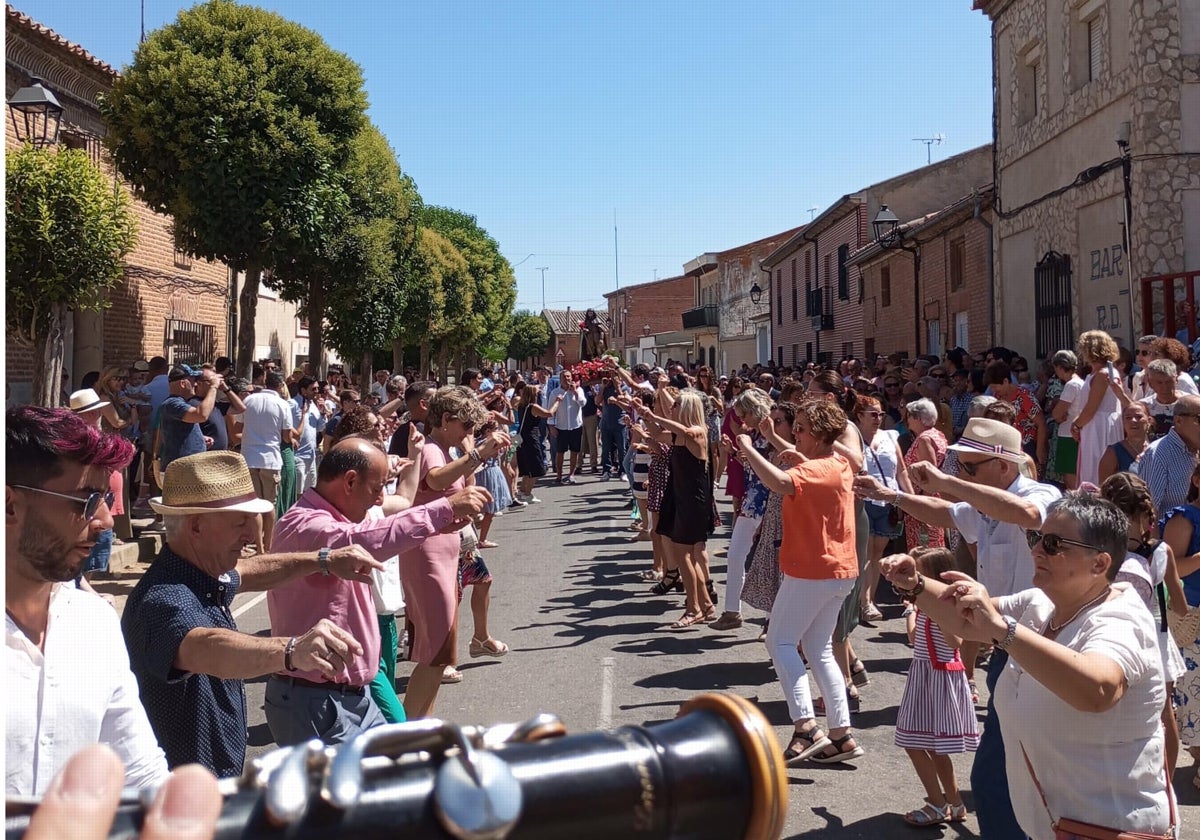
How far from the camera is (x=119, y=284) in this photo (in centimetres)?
1944

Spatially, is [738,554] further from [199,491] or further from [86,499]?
[86,499]

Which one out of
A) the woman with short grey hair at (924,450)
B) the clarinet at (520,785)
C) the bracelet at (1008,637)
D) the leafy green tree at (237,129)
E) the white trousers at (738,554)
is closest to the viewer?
the clarinet at (520,785)

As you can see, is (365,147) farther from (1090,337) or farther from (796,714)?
(796,714)

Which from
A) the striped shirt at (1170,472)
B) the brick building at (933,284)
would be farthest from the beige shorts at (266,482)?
the brick building at (933,284)

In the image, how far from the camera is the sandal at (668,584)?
10406 millimetres

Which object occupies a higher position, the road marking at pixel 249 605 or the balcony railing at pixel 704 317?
the balcony railing at pixel 704 317

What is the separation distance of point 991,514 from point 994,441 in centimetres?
40

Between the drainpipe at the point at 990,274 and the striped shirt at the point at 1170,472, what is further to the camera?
the drainpipe at the point at 990,274

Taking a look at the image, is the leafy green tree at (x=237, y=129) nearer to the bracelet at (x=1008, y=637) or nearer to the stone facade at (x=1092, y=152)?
the stone facade at (x=1092, y=152)

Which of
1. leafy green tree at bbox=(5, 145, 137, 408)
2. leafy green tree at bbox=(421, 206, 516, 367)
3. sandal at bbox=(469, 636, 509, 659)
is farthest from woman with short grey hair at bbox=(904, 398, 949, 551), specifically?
leafy green tree at bbox=(421, 206, 516, 367)

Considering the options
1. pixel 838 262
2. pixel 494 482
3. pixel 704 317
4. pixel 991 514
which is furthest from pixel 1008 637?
pixel 704 317

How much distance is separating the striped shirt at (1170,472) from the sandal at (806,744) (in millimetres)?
2327

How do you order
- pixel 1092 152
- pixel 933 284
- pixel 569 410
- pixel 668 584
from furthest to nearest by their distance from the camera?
1. pixel 933 284
2. pixel 569 410
3. pixel 1092 152
4. pixel 668 584

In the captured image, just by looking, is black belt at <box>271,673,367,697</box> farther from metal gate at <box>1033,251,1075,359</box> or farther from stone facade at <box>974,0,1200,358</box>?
metal gate at <box>1033,251,1075,359</box>
